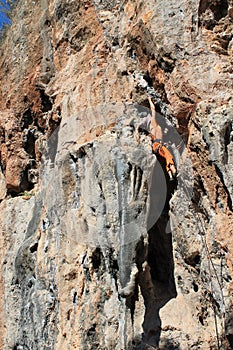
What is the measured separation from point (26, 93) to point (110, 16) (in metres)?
1.94

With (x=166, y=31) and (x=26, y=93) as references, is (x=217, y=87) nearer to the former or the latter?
(x=166, y=31)

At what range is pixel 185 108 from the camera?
4852 mm

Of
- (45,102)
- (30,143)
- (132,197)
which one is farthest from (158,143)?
(30,143)

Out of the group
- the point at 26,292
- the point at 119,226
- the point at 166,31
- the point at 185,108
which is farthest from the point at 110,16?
the point at 26,292

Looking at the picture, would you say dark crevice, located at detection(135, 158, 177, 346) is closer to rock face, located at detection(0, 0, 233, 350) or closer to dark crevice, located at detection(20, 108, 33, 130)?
rock face, located at detection(0, 0, 233, 350)

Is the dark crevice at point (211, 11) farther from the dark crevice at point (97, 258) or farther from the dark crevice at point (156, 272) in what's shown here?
the dark crevice at point (97, 258)

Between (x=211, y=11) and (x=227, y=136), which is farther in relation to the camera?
(x=211, y=11)

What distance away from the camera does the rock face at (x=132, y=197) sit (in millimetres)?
4469

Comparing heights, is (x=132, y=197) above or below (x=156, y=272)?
above

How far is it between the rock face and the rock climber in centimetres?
6

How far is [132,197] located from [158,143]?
0.74m

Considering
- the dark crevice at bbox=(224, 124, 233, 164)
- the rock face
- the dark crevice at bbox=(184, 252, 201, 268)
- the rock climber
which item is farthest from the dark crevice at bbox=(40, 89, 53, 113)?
the dark crevice at bbox=(224, 124, 233, 164)

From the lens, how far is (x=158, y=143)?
5.24 m

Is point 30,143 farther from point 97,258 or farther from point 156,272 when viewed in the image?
point 156,272
